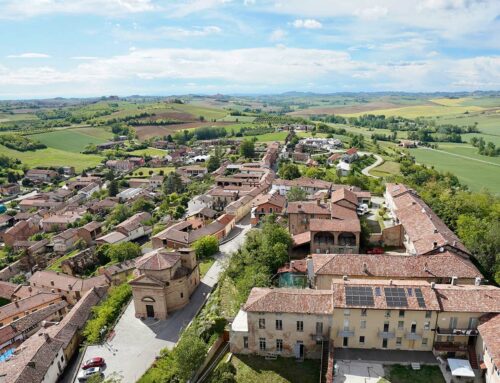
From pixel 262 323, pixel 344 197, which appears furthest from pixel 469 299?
pixel 344 197

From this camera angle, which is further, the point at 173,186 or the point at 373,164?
the point at 373,164

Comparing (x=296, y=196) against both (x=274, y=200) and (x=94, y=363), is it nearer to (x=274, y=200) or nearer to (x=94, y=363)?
(x=274, y=200)

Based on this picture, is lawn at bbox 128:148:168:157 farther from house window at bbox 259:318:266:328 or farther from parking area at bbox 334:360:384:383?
parking area at bbox 334:360:384:383

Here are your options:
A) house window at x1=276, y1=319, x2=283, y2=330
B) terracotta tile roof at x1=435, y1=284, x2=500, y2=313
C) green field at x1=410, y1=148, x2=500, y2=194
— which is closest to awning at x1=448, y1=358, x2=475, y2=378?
terracotta tile roof at x1=435, y1=284, x2=500, y2=313

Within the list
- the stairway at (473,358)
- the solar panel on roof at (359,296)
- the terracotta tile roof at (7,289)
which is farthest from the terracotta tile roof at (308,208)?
the terracotta tile roof at (7,289)

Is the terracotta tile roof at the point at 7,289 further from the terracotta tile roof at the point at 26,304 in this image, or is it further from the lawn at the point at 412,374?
the lawn at the point at 412,374

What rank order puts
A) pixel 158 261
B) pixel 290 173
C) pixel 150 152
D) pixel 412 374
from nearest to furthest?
pixel 412 374 → pixel 158 261 → pixel 290 173 → pixel 150 152

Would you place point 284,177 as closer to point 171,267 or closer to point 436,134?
point 171,267

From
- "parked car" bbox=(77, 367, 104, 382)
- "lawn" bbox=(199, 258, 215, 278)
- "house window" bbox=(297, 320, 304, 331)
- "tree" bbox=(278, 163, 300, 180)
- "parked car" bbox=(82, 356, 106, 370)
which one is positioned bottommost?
"parked car" bbox=(77, 367, 104, 382)

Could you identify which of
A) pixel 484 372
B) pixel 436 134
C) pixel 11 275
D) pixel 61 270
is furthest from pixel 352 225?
pixel 436 134
